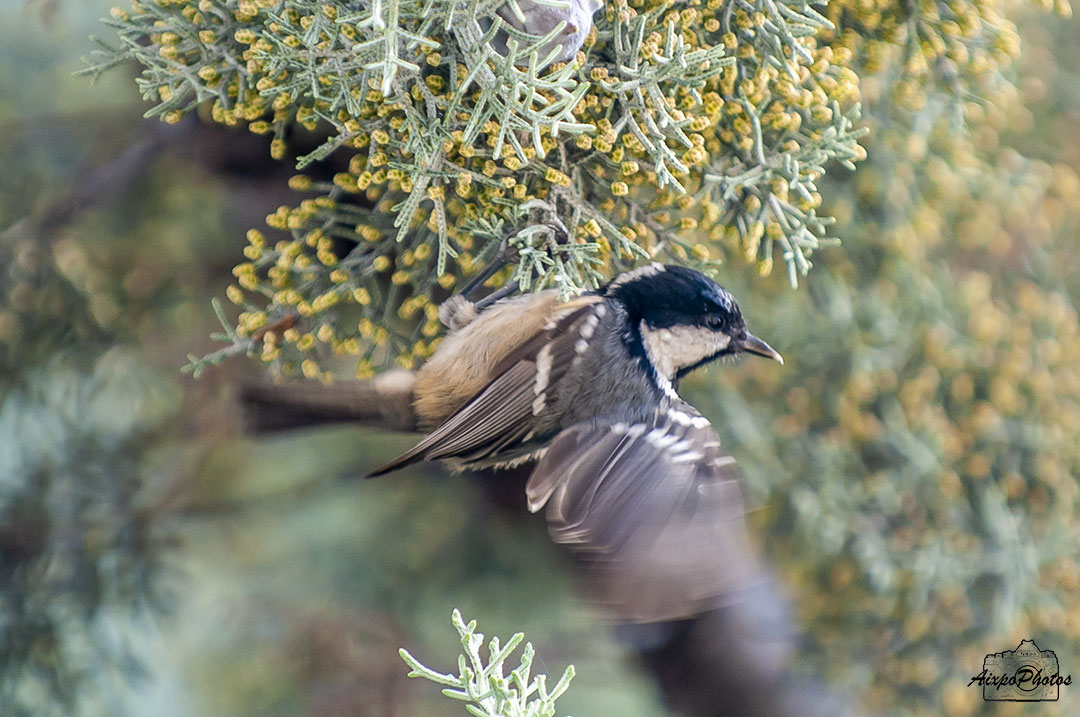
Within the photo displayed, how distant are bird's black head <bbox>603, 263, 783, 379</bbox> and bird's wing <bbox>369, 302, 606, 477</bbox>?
0.03 m

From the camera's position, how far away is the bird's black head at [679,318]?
2.38ft

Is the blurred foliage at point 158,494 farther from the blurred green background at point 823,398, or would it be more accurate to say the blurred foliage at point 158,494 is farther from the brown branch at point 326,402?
the brown branch at point 326,402

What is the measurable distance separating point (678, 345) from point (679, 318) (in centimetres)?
Result: 3

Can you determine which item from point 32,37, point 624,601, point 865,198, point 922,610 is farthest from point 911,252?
point 32,37

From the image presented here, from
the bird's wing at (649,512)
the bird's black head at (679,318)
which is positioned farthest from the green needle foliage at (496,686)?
the bird's black head at (679,318)

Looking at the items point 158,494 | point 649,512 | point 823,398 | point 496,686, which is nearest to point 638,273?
point 649,512

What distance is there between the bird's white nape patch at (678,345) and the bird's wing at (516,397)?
0.16 ft

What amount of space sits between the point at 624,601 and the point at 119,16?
22.0 inches

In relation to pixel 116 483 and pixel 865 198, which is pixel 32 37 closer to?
pixel 116 483

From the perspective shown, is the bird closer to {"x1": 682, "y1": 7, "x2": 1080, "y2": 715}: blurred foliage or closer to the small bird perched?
the small bird perched

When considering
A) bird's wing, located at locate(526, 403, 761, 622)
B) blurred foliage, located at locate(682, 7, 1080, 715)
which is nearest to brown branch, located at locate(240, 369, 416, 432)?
bird's wing, located at locate(526, 403, 761, 622)

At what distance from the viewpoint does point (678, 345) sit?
0.76m

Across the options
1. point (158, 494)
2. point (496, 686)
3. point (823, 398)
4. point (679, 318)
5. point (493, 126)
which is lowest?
point (158, 494)

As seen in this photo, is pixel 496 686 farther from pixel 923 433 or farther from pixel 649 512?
pixel 923 433
